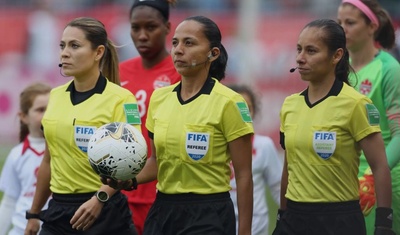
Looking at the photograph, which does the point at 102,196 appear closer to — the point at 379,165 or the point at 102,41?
the point at 102,41

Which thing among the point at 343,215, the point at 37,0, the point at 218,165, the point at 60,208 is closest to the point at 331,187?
the point at 343,215

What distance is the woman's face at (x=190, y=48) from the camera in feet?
22.9

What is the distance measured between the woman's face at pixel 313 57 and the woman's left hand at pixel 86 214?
5.01 ft

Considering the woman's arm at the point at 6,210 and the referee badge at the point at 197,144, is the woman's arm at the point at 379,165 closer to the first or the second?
the referee badge at the point at 197,144

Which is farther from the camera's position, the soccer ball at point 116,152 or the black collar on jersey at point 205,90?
the black collar on jersey at point 205,90

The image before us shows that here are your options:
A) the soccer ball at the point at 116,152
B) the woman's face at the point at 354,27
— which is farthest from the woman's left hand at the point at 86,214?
the woman's face at the point at 354,27

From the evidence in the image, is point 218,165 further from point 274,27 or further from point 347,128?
point 274,27

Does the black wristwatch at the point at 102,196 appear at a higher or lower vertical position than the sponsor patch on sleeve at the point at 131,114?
lower

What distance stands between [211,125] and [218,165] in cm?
26

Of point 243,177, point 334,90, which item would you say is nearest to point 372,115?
point 334,90

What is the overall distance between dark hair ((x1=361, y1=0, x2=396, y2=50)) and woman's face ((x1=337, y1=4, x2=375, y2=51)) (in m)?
0.05

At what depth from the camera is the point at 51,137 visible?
737cm

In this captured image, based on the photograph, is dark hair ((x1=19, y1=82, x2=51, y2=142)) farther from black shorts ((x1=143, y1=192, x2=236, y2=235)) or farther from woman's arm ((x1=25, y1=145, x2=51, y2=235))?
black shorts ((x1=143, y1=192, x2=236, y2=235))

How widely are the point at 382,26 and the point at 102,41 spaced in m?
2.30
